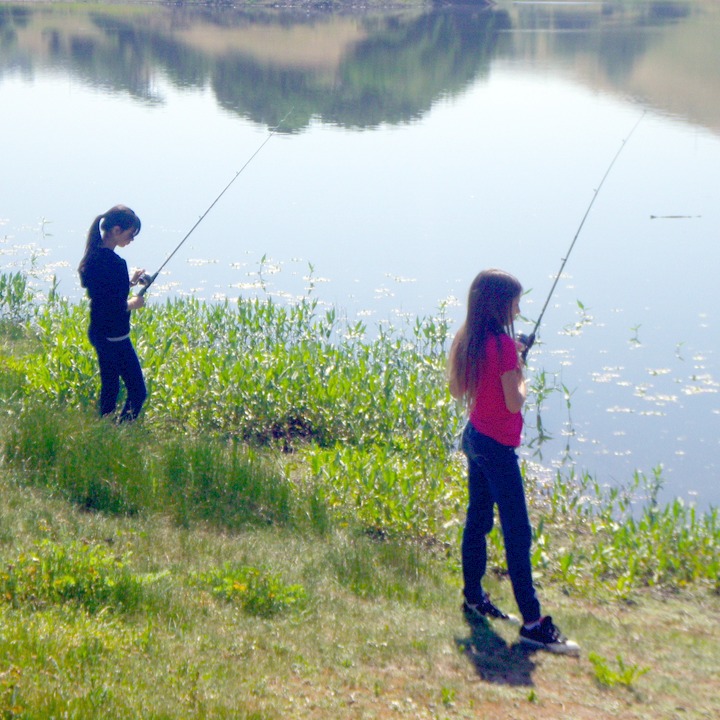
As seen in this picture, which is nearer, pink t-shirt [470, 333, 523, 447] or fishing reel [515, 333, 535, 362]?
pink t-shirt [470, 333, 523, 447]

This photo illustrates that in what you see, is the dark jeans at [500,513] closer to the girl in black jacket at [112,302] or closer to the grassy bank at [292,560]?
the grassy bank at [292,560]

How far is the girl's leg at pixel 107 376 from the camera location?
6500 millimetres

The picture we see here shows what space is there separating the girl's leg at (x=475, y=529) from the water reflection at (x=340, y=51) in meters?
21.2

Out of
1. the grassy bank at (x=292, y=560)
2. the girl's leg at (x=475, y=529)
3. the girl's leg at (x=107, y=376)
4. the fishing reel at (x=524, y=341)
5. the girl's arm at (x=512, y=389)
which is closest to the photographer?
the grassy bank at (x=292, y=560)

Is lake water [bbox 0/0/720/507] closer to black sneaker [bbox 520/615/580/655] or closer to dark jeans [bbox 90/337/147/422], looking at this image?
dark jeans [bbox 90/337/147/422]

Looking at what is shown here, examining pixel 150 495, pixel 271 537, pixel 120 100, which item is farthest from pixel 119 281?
pixel 120 100

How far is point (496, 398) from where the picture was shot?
4.48m

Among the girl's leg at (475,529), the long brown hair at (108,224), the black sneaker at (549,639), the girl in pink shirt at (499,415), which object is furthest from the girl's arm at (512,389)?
the long brown hair at (108,224)

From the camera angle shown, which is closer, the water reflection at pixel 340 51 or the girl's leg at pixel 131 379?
the girl's leg at pixel 131 379

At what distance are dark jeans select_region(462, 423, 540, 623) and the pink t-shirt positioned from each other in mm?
45

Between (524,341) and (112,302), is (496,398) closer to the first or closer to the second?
(524,341)

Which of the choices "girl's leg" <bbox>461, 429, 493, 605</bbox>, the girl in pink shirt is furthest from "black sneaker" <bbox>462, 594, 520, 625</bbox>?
the girl in pink shirt

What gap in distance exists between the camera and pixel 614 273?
14250 mm

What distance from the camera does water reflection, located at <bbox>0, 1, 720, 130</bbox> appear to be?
2864 cm
